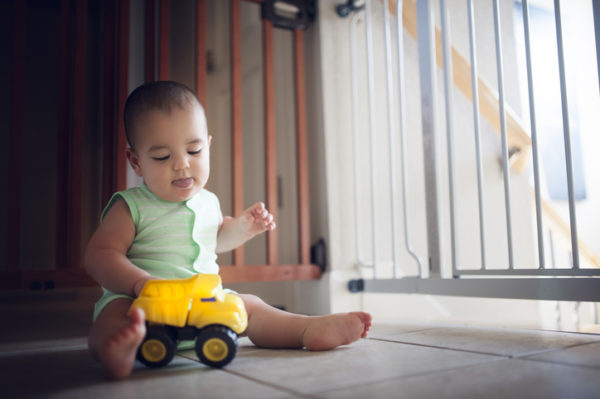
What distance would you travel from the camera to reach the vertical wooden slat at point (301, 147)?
161 cm

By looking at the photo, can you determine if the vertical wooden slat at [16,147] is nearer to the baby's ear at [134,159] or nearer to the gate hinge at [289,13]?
the baby's ear at [134,159]

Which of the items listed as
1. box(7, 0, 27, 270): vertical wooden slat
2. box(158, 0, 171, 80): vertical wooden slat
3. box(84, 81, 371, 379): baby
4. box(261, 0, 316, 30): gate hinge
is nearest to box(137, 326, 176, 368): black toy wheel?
box(84, 81, 371, 379): baby

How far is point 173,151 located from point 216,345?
0.37 metres

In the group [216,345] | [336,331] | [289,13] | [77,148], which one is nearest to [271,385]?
[216,345]

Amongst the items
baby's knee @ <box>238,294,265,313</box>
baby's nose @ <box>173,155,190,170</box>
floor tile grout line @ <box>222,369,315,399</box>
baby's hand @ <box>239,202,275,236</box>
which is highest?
baby's nose @ <box>173,155,190,170</box>

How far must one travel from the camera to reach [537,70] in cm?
253

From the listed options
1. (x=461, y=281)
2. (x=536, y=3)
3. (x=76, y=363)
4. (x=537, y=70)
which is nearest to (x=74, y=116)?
(x=76, y=363)

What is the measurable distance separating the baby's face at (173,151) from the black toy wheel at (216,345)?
12.4 inches

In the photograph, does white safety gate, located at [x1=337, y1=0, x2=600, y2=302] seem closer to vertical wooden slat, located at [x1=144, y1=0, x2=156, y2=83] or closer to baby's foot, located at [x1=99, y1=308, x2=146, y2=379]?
vertical wooden slat, located at [x1=144, y1=0, x2=156, y2=83]

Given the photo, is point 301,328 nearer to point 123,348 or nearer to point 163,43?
point 123,348

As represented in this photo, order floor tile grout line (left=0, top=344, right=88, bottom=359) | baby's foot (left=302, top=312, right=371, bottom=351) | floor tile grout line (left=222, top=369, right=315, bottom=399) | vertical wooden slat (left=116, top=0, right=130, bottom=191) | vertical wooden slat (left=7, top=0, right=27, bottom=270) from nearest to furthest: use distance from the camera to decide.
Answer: floor tile grout line (left=222, top=369, right=315, bottom=399), baby's foot (left=302, top=312, right=371, bottom=351), floor tile grout line (left=0, top=344, right=88, bottom=359), vertical wooden slat (left=7, top=0, right=27, bottom=270), vertical wooden slat (left=116, top=0, right=130, bottom=191)

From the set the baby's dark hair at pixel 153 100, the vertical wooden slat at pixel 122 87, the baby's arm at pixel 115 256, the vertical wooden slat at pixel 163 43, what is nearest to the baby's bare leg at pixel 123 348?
the baby's arm at pixel 115 256

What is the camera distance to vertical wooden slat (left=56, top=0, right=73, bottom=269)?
125 centimetres

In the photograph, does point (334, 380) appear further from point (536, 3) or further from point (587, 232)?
point (536, 3)
